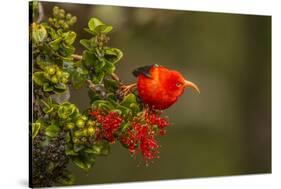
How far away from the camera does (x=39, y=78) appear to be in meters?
4.14

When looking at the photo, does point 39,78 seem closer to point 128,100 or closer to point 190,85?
point 128,100

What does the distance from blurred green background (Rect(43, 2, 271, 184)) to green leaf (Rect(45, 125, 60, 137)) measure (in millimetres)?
217

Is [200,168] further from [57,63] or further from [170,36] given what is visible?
[57,63]

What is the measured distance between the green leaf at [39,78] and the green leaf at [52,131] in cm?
27

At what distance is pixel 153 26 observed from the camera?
14.7 ft

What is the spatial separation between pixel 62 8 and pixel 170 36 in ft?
2.53

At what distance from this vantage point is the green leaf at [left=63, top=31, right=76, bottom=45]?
423 cm

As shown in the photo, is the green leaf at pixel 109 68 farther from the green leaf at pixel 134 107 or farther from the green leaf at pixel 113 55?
the green leaf at pixel 134 107

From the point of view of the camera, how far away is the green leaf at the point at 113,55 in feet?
14.2

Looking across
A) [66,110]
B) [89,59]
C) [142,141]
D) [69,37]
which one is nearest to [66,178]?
[66,110]

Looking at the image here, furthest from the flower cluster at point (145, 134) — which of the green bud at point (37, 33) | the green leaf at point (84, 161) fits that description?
the green bud at point (37, 33)

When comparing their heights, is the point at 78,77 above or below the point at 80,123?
above

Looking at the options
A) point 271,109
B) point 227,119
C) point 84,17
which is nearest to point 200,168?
point 227,119

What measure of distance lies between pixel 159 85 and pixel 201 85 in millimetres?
334
